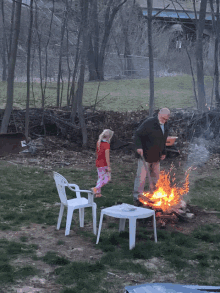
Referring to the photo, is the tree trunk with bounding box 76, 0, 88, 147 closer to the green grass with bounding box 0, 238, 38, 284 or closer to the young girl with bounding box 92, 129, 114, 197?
the young girl with bounding box 92, 129, 114, 197

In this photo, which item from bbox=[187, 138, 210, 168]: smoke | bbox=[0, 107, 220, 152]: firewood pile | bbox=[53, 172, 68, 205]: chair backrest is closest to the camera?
bbox=[53, 172, 68, 205]: chair backrest

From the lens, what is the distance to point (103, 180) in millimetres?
8234

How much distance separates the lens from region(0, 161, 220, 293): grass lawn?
4.36 meters

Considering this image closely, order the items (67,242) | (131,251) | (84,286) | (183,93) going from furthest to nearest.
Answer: (183,93), (67,242), (131,251), (84,286)

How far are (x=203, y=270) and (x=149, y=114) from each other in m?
11.2

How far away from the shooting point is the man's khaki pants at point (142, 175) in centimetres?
742

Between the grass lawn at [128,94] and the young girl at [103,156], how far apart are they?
8.82 meters

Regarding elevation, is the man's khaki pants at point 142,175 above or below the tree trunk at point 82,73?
below

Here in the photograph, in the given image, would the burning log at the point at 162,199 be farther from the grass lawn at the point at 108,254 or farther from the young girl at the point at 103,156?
the young girl at the point at 103,156

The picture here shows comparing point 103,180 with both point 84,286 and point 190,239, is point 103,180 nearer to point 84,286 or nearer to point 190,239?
point 190,239

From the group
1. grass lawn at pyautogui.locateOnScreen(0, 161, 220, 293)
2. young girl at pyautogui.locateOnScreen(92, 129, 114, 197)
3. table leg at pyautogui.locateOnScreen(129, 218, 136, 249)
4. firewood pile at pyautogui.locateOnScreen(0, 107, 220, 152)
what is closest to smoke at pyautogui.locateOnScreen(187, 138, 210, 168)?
firewood pile at pyautogui.locateOnScreen(0, 107, 220, 152)

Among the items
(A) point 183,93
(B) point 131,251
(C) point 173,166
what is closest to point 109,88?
(A) point 183,93

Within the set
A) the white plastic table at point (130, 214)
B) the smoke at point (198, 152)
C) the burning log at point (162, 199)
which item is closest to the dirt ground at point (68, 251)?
the burning log at point (162, 199)

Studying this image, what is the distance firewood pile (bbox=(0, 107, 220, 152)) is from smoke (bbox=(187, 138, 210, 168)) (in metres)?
0.32
